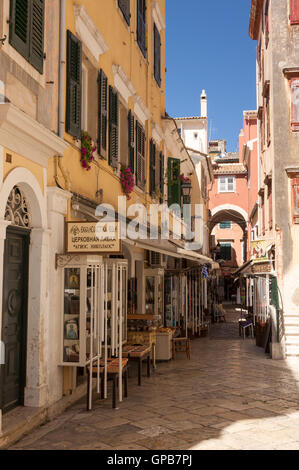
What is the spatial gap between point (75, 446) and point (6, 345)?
1.49m

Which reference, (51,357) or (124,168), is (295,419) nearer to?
(51,357)

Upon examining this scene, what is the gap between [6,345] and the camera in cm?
610

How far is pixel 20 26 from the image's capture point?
6.12 meters

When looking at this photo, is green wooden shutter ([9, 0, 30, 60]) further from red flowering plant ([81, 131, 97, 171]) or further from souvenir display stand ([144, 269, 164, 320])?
souvenir display stand ([144, 269, 164, 320])

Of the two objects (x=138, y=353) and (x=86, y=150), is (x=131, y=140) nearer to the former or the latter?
(x=86, y=150)

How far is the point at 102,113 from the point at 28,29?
10.0ft

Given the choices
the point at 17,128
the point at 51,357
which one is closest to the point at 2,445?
the point at 51,357

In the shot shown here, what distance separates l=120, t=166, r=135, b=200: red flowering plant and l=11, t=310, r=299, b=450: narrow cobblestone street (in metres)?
4.03

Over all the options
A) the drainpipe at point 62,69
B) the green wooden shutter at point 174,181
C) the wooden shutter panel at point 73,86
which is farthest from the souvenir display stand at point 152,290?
the drainpipe at point 62,69

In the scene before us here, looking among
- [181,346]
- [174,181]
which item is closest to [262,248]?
[174,181]

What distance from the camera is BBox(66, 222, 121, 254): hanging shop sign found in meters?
6.74

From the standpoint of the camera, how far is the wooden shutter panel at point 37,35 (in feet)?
21.3

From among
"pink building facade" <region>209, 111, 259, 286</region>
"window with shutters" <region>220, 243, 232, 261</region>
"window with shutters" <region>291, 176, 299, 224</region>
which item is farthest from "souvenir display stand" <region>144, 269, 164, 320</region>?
"window with shutters" <region>220, 243, 232, 261</region>

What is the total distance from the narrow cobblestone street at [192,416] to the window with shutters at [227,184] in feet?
105
